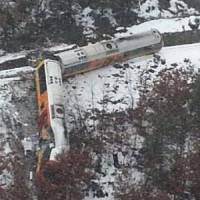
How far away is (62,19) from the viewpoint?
3484 centimetres

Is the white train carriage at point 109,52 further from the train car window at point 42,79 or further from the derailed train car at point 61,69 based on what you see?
the train car window at point 42,79

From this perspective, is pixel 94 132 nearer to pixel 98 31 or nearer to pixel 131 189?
pixel 131 189

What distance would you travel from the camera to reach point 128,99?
3030 centimetres

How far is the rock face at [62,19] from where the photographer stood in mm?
33094

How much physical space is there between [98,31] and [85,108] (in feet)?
22.7

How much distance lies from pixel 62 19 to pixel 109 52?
456 cm

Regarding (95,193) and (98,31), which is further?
(98,31)

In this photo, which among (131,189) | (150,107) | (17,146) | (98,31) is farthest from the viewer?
(98,31)

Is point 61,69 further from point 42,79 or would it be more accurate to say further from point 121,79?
point 121,79

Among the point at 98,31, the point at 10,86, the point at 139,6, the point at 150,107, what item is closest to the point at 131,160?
the point at 150,107

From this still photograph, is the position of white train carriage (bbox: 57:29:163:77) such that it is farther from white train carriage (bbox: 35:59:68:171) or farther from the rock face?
the rock face

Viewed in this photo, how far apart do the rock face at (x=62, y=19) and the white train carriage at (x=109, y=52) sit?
2.49 m

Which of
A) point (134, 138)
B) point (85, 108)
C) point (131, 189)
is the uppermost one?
point (85, 108)

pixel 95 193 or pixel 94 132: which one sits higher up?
pixel 94 132
